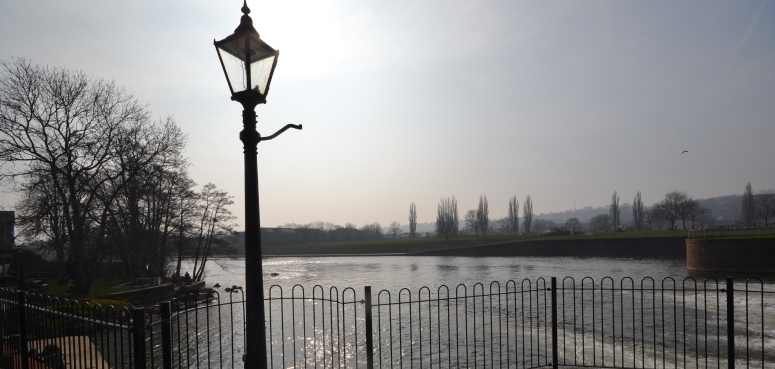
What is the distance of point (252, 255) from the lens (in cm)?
492

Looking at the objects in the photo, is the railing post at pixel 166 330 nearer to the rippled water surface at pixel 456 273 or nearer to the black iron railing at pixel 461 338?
the black iron railing at pixel 461 338

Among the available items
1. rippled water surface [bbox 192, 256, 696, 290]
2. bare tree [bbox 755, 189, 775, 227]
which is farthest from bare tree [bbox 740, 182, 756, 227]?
rippled water surface [bbox 192, 256, 696, 290]

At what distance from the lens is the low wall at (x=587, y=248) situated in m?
63.3

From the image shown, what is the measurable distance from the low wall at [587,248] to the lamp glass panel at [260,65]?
68.7 metres

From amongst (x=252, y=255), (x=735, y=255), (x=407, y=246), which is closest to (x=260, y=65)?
(x=252, y=255)

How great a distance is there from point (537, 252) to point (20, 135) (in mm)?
64523

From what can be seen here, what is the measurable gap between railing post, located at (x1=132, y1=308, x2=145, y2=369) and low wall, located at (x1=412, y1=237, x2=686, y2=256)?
68776 mm

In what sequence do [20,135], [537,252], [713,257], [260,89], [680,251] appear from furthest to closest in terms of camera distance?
[537,252] < [680,251] < [713,257] < [20,135] < [260,89]

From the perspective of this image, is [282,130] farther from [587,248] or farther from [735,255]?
[587,248]

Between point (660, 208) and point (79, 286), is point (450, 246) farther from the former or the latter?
point (79, 286)

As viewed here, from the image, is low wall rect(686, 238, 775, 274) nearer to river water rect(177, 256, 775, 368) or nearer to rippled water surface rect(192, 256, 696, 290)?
rippled water surface rect(192, 256, 696, 290)

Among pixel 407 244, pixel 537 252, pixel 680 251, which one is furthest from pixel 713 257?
pixel 407 244

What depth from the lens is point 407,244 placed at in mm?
96062

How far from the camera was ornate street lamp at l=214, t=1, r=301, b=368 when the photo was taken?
4789 mm
